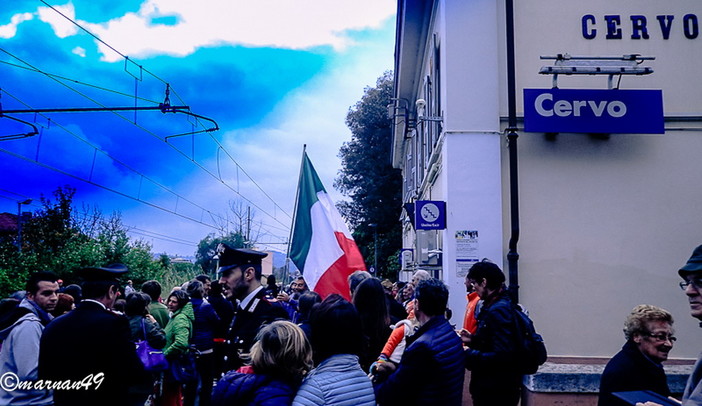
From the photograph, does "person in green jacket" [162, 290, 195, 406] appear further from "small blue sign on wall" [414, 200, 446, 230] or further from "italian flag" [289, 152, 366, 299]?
"small blue sign on wall" [414, 200, 446, 230]

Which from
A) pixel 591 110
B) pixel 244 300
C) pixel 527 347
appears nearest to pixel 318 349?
pixel 244 300

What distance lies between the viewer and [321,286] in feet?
17.8

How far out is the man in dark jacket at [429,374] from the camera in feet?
10.8

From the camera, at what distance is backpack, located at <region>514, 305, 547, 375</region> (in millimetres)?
4113

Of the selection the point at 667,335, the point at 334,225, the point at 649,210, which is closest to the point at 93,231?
the point at 334,225

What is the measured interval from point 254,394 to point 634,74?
24.7 ft

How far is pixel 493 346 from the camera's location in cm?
414

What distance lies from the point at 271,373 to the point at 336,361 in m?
0.34

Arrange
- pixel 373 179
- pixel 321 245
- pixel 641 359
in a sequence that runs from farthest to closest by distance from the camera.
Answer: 1. pixel 373 179
2. pixel 321 245
3. pixel 641 359

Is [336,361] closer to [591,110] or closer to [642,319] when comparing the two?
[642,319]

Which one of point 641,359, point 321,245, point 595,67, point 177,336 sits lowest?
point 177,336

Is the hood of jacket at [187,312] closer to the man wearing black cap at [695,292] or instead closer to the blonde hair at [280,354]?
the blonde hair at [280,354]

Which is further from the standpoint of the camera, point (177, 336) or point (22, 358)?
point (177, 336)

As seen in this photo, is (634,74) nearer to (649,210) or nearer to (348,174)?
(649,210)
